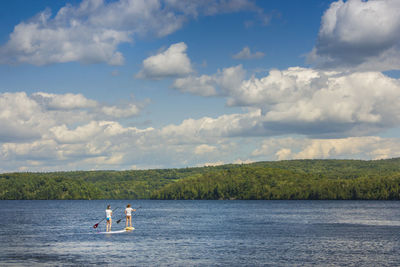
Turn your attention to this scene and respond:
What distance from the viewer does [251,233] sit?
3039 inches

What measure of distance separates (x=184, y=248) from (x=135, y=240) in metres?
10.9

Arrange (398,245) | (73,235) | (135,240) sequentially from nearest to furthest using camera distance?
(398,245) → (135,240) → (73,235)

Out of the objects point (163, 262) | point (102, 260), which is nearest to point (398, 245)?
point (163, 262)

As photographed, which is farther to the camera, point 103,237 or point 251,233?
point 251,233

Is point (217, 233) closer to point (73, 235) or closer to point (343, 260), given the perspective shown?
point (73, 235)

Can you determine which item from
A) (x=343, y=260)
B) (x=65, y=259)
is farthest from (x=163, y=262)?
(x=343, y=260)

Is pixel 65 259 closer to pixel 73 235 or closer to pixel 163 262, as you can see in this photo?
pixel 163 262

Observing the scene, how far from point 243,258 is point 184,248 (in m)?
9.30

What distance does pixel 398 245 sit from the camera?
195 ft

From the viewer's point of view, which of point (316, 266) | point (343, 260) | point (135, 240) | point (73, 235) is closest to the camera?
point (316, 266)

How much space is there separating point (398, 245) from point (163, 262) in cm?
2920

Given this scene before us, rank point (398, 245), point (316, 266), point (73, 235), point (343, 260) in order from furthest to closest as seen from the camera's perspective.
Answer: point (73, 235) < point (398, 245) < point (343, 260) < point (316, 266)

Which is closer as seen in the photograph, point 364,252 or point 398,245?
point 364,252

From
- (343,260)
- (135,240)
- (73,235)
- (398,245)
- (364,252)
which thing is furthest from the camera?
(73,235)
